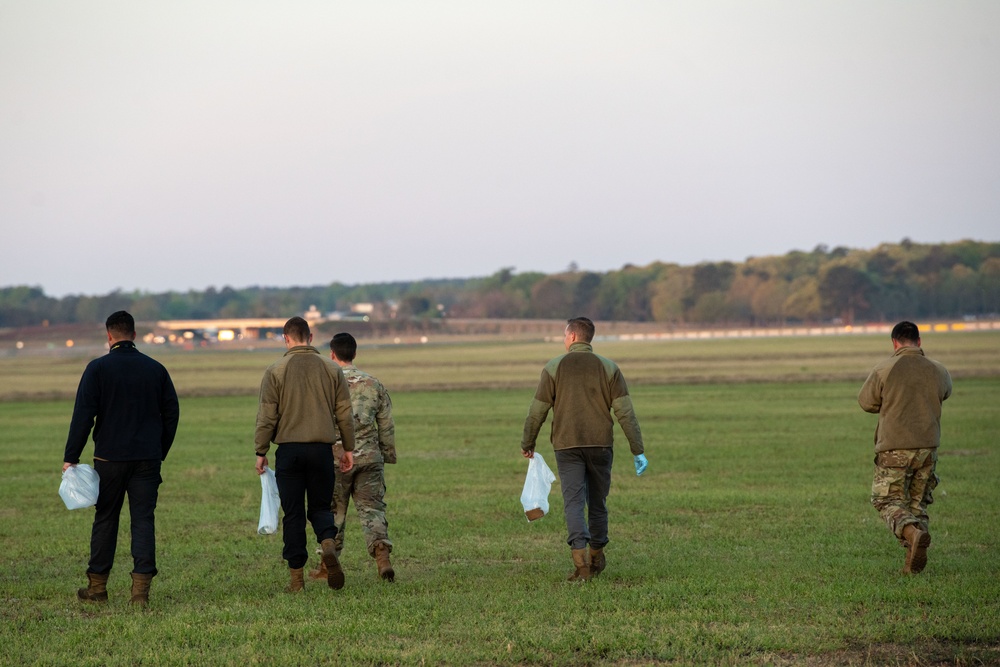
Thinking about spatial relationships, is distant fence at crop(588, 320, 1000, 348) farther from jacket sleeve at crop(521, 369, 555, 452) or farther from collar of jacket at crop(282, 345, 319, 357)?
collar of jacket at crop(282, 345, 319, 357)

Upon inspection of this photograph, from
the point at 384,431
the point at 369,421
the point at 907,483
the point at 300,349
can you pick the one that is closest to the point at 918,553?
the point at 907,483

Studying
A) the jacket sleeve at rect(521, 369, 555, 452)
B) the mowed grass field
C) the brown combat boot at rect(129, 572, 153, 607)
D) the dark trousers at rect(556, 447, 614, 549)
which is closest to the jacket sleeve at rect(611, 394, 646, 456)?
the dark trousers at rect(556, 447, 614, 549)

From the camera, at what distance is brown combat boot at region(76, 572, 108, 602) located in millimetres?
9273

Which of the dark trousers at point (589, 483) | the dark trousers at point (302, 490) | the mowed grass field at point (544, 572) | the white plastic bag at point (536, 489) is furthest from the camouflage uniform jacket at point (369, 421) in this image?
the dark trousers at point (589, 483)

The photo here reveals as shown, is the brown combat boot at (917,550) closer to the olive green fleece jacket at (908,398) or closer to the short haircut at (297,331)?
the olive green fleece jacket at (908,398)

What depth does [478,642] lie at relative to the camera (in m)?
7.78

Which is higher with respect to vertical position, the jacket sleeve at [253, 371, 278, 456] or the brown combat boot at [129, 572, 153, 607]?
the jacket sleeve at [253, 371, 278, 456]

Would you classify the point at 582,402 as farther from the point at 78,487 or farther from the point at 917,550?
the point at 78,487

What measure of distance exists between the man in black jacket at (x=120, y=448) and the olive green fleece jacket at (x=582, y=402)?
3075 millimetres

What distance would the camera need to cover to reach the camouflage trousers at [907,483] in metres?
10.2

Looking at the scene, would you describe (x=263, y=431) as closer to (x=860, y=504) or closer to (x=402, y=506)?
(x=402, y=506)

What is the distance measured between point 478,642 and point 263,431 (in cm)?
286

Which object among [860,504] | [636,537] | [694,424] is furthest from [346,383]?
[694,424]

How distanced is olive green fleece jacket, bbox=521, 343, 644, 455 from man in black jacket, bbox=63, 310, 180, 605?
3075 mm
